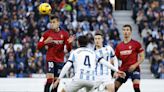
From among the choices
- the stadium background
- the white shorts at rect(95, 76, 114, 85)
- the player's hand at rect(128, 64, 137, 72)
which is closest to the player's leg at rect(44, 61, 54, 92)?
the white shorts at rect(95, 76, 114, 85)

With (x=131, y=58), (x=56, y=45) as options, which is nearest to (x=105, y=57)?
(x=131, y=58)

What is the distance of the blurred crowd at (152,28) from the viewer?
25281 mm

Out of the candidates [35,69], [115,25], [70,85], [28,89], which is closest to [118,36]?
[115,25]

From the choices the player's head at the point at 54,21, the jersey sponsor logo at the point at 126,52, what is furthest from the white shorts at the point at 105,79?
the player's head at the point at 54,21

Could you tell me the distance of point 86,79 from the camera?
1186cm

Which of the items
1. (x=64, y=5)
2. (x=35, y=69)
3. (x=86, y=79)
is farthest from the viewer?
(x=64, y=5)

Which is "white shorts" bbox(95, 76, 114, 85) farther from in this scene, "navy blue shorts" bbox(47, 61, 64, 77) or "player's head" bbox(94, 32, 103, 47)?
"navy blue shorts" bbox(47, 61, 64, 77)

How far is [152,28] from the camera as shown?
27500 mm

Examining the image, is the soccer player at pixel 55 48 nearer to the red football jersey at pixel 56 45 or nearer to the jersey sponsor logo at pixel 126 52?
the red football jersey at pixel 56 45

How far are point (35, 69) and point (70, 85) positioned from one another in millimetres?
11957

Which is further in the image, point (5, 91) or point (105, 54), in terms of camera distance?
point (5, 91)

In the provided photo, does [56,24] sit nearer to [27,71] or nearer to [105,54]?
[105,54]

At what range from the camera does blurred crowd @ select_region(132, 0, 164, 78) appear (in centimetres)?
2528

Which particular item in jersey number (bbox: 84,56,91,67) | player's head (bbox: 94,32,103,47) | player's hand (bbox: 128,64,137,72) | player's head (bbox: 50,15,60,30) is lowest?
player's hand (bbox: 128,64,137,72)
